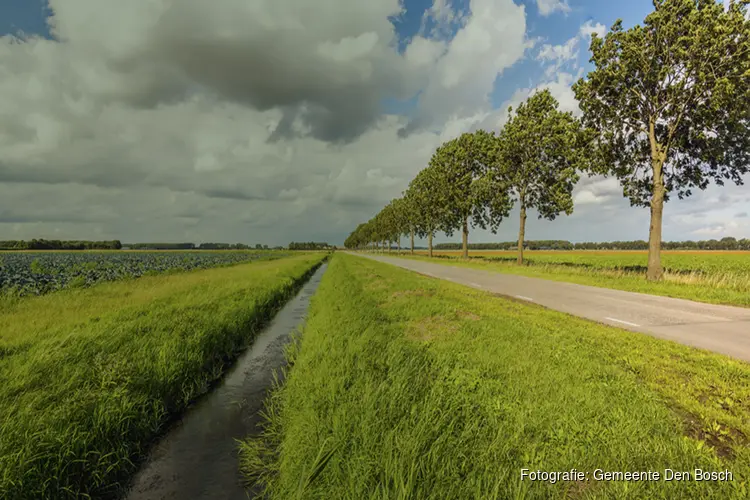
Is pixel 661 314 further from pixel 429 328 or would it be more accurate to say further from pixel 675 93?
pixel 675 93

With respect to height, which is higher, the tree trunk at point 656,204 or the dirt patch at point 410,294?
the tree trunk at point 656,204

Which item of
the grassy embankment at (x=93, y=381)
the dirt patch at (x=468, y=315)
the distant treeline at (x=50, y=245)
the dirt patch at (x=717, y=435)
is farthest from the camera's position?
the distant treeline at (x=50, y=245)

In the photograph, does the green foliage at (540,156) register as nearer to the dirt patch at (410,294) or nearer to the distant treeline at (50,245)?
the dirt patch at (410,294)

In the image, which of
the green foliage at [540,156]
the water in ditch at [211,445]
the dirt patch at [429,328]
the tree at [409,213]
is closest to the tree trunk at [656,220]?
the green foliage at [540,156]

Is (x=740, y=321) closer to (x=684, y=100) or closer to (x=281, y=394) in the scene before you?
(x=281, y=394)

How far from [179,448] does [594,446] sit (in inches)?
233

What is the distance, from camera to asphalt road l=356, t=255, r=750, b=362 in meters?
7.57

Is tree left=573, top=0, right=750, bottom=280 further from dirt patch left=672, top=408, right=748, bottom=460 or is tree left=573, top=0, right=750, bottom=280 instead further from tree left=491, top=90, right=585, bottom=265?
dirt patch left=672, top=408, right=748, bottom=460

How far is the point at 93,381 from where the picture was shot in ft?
18.5

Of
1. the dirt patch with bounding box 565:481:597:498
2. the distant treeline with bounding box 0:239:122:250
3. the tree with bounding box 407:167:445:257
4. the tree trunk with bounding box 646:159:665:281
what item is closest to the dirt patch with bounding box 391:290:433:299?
the dirt patch with bounding box 565:481:597:498

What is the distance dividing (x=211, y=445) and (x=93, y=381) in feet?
8.27

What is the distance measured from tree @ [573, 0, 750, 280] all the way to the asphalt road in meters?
7.93

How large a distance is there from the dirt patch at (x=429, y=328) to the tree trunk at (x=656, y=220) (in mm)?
16661

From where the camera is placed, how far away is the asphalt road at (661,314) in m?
7.57
